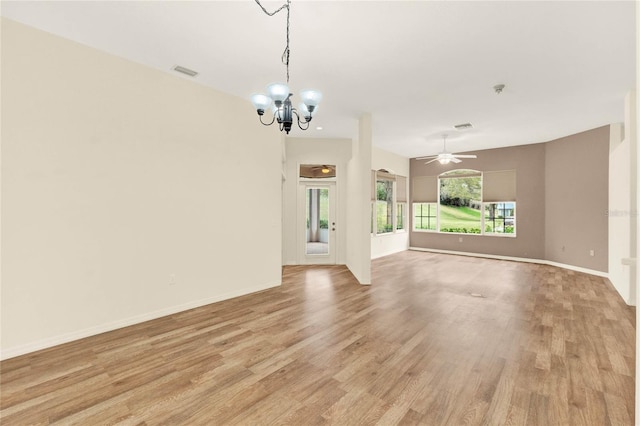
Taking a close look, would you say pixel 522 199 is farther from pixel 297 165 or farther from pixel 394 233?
pixel 297 165

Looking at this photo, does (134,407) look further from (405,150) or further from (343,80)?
(405,150)

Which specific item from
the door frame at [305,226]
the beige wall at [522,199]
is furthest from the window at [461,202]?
the door frame at [305,226]

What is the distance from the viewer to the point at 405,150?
28.5 ft

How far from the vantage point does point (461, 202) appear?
907cm

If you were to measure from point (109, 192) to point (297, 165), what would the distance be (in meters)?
4.41

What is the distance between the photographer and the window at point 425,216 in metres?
9.62

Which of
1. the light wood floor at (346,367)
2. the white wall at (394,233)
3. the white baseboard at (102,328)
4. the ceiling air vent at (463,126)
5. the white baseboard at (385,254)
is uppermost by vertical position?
the ceiling air vent at (463,126)

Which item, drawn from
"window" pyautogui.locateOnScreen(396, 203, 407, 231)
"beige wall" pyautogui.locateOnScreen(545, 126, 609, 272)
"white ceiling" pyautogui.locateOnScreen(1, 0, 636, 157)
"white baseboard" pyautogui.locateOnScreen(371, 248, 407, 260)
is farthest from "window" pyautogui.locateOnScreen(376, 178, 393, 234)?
"beige wall" pyautogui.locateOnScreen(545, 126, 609, 272)

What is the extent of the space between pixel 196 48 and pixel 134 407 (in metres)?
3.40

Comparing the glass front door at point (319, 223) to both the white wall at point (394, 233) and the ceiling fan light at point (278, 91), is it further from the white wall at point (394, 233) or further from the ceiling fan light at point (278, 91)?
the ceiling fan light at point (278, 91)

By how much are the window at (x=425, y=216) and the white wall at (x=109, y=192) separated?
6.90m

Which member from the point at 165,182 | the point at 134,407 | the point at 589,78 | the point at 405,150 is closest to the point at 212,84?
the point at 165,182

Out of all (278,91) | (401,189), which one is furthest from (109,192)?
(401,189)

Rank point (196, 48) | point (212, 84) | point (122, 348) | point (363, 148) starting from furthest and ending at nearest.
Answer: point (363, 148), point (212, 84), point (196, 48), point (122, 348)
